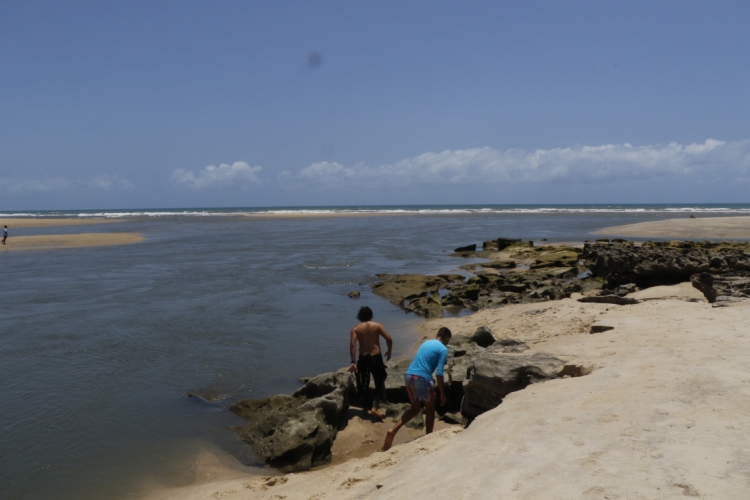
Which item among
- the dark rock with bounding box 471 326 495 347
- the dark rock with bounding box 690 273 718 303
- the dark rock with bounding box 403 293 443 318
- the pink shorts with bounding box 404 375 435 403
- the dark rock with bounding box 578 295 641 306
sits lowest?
the dark rock with bounding box 403 293 443 318

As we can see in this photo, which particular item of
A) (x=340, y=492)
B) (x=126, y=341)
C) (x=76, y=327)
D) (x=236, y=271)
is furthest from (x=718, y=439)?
(x=236, y=271)

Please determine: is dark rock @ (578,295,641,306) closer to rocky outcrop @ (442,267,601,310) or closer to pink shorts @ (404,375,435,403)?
rocky outcrop @ (442,267,601,310)

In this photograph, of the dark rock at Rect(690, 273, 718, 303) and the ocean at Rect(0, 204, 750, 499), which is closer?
the ocean at Rect(0, 204, 750, 499)

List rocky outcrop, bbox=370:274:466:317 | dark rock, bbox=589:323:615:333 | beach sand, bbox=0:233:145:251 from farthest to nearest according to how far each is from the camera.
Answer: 1. beach sand, bbox=0:233:145:251
2. rocky outcrop, bbox=370:274:466:317
3. dark rock, bbox=589:323:615:333

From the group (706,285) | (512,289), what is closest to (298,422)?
(706,285)

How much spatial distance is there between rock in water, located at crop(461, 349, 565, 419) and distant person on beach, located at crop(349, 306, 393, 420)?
1.61 metres

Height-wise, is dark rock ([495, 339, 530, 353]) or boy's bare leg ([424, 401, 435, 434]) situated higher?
dark rock ([495, 339, 530, 353])

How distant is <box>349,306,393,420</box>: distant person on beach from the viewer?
360 inches

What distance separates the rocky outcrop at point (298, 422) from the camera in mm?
7664

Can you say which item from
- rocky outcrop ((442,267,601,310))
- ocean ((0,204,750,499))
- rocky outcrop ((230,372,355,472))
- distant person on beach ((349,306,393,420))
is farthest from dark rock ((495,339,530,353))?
rocky outcrop ((442,267,601,310))

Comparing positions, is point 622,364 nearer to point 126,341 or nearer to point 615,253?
point 126,341

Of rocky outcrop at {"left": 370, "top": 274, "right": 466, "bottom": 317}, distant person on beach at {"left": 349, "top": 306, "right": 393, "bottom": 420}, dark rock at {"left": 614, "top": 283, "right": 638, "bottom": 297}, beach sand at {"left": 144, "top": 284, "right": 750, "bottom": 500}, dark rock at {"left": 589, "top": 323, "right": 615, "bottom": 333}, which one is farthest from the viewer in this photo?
rocky outcrop at {"left": 370, "top": 274, "right": 466, "bottom": 317}

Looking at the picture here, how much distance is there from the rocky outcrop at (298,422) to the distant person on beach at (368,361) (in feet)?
0.95

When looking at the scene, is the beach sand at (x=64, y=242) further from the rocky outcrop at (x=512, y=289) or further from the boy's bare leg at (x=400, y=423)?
the boy's bare leg at (x=400, y=423)
